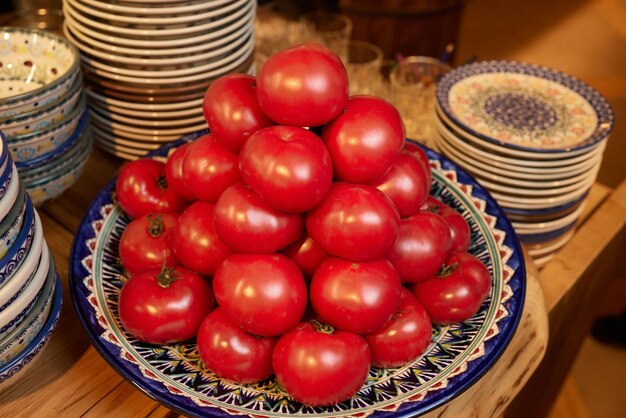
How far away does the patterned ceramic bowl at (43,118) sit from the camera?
0.78 m

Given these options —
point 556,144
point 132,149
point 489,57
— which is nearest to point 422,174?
point 556,144

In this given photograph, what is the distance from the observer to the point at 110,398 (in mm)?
691

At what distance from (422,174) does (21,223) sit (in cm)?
44

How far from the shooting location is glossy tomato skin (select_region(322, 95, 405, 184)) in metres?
0.63

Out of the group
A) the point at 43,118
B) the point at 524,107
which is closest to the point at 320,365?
the point at 43,118

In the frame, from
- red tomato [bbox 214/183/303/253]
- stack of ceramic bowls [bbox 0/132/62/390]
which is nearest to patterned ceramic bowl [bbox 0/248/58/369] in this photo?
stack of ceramic bowls [bbox 0/132/62/390]

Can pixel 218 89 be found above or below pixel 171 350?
above

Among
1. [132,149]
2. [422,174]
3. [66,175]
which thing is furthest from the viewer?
[132,149]

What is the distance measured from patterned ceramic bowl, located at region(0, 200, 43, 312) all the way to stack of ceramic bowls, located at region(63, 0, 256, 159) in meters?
0.38

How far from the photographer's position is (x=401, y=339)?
2.17 ft

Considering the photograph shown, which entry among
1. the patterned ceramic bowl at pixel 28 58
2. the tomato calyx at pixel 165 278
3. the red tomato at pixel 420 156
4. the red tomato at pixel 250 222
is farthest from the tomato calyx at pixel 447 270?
the patterned ceramic bowl at pixel 28 58

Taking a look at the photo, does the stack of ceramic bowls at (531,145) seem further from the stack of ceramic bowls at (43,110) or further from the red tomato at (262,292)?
the stack of ceramic bowls at (43,110)

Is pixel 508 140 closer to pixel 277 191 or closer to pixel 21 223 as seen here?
pixel 277 191

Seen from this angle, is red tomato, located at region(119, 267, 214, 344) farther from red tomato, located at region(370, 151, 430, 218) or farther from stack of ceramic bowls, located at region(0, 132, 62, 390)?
red tomato, located at region(370, 151, 430, 218)
